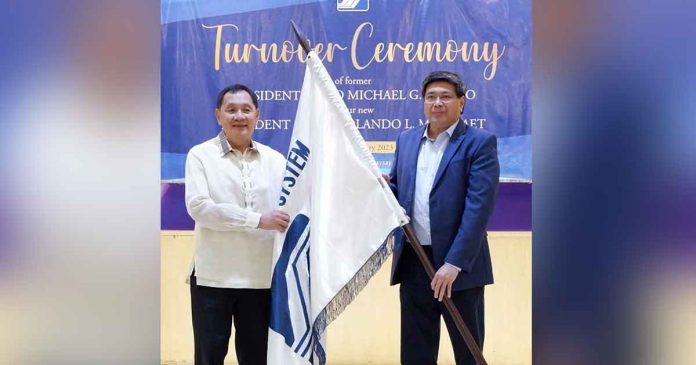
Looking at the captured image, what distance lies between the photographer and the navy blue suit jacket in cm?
213

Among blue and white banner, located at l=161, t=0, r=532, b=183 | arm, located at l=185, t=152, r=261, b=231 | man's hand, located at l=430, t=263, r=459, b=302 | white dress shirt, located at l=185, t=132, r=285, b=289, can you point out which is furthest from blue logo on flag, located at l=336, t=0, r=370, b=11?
man's hand, located at l=430, t=263, r=459, b=302

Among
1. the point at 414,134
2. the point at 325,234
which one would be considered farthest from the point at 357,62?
the point at 325,234

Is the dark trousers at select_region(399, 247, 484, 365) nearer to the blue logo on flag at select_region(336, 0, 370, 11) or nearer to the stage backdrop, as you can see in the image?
the stage backdrop

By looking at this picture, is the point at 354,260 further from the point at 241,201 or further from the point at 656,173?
the point at 656,173

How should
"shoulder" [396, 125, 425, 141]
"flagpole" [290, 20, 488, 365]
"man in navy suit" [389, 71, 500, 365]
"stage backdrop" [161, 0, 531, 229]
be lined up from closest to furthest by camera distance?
1. "flagpole" [290, 20, 488, 365]
2. "man in navy suit" [389, 71, 500, 365]
3. "shoulder" [396, 125, 425, 141]
4. "stage backdrop" [161, 0, 531, 229]

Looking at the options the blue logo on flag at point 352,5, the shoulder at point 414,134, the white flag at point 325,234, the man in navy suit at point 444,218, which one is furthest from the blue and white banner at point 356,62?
the white flag at point 325,234

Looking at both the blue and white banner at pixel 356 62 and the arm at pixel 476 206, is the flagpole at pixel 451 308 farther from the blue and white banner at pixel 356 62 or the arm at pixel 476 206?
the blue and white banner at pixel 356 62

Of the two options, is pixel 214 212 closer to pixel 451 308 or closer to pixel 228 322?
pixel 228 322

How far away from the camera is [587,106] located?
1373mm

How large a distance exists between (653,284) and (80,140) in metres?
1.26

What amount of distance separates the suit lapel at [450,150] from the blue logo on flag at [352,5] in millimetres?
1449

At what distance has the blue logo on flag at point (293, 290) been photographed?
2.05 m

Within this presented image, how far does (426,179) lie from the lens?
7.33 ft

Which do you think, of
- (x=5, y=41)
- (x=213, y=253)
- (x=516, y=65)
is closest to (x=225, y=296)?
(x=213, y=253)
